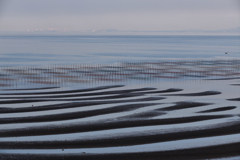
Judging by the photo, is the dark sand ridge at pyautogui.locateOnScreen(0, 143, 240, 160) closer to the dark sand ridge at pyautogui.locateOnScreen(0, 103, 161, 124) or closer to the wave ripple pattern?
the wave ripple pattern

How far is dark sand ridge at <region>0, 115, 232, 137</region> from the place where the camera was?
13.8 m

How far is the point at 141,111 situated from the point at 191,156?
616cm

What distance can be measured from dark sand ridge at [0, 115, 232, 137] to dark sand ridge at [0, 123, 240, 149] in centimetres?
111

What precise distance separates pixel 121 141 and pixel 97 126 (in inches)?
82.1

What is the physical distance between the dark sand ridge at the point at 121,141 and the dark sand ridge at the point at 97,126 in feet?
3.63

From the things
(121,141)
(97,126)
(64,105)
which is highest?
(64,105)

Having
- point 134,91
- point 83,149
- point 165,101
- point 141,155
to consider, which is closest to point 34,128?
point 83,149

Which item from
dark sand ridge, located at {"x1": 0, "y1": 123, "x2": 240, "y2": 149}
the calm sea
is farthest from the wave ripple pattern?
the calm sea

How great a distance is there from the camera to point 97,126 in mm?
14773

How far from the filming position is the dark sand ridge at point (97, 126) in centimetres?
1383

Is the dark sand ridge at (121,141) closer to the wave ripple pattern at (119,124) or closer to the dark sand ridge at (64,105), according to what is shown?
the wave ripple pattern at (119,124)

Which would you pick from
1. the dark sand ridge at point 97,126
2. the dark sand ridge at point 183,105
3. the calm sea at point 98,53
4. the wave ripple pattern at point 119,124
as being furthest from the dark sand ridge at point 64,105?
the calm sea at point 98,53

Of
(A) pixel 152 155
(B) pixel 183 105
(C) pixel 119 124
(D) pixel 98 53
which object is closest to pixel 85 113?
(C) pixel 119 124

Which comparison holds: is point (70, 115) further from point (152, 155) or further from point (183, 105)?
point (152, 155)
